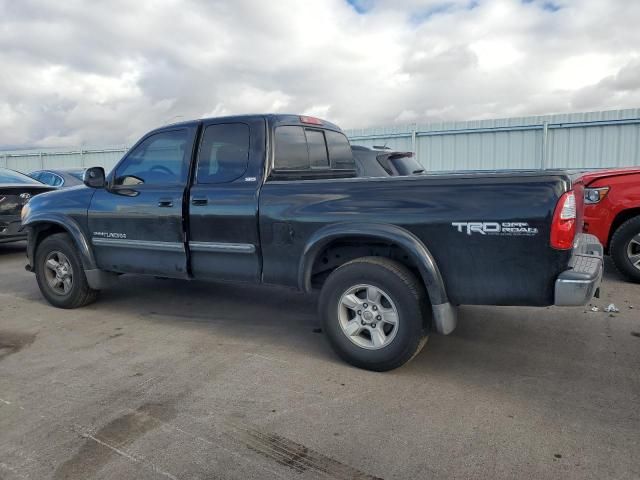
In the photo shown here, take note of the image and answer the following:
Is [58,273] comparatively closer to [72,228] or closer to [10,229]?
[72,228]

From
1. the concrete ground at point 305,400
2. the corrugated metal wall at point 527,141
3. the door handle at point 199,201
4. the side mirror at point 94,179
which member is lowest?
the concrete ground at point 305,400

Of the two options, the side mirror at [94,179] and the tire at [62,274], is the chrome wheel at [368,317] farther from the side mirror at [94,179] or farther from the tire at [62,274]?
the tire at [62,274]

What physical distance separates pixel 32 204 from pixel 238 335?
2.92 m

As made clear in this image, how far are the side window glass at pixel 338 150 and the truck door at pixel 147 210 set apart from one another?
4.46ft

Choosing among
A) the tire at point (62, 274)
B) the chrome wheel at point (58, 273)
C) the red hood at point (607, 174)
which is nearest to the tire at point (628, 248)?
the red hood at point (607, 174)

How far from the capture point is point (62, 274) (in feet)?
18.0

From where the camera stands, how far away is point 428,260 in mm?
3389

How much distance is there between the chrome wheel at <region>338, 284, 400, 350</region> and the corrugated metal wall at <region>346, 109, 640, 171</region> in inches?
448

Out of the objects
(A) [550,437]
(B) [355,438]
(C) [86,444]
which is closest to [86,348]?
(C) [86,444]

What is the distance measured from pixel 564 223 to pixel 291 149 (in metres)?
2.35

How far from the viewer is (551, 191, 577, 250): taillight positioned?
3.07m

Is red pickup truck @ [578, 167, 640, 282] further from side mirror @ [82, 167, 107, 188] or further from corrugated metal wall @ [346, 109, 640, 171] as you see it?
corrugated metal wall @ [346, 109, 640, 171]

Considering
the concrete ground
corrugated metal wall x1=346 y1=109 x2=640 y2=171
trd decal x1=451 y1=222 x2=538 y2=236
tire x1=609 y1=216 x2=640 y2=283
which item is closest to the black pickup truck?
trd decal x1=451 y1=222 x2=538 y2=236

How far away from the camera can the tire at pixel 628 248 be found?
593 cm
